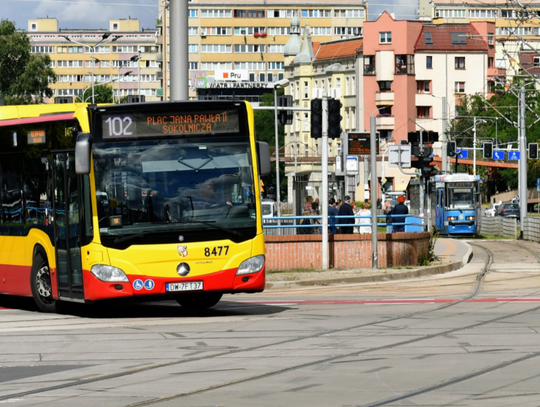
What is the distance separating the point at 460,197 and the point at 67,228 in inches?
1755

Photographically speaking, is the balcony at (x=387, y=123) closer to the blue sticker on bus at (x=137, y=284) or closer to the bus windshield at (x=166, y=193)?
the bus windshield at (x=166, y=193)

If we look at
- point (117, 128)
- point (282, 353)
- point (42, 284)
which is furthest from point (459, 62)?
point (282, 353)

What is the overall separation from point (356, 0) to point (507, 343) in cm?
17320

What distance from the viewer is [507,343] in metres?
13.1

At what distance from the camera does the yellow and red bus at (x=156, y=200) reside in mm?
16391

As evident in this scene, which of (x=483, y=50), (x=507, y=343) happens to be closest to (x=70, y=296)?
(x=507, y=343)

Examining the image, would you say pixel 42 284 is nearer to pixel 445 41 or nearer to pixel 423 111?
pixel 423 111

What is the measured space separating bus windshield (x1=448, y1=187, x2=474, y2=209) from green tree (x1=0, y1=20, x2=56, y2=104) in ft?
157

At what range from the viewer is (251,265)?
16797mm

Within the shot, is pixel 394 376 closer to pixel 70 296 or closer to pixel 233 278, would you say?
pixel 233 278

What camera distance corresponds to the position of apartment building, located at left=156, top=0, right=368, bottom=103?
17762 centimetres

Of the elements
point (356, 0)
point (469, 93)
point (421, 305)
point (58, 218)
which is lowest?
point (421, 305)

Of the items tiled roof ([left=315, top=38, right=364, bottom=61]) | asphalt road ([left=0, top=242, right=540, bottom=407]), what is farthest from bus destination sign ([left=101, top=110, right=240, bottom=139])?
tiled roof ([left=315, top=38, right=364, bottom=61])

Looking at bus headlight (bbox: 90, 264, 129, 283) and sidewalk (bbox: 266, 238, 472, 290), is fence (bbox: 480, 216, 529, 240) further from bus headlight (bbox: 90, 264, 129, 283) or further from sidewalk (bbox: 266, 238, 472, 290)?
bus headlight (bbox: 90, 264, 129, 283)
